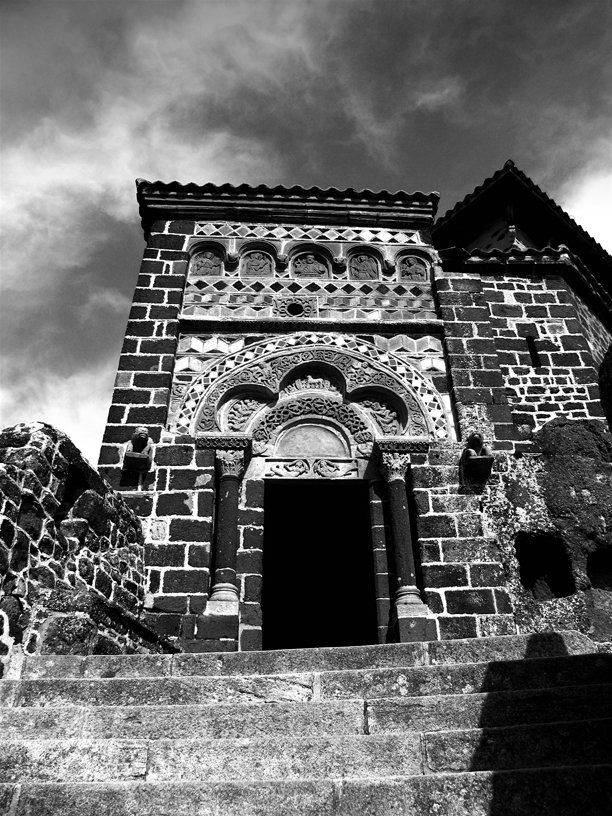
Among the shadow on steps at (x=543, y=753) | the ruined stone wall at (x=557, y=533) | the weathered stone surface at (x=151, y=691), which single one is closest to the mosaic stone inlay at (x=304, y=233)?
the ruined stone wall at (x=557, y=533)

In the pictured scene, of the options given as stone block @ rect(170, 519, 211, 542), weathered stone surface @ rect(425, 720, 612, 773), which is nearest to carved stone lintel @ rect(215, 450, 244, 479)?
stone block @ rect(170, 519, 211, 542)

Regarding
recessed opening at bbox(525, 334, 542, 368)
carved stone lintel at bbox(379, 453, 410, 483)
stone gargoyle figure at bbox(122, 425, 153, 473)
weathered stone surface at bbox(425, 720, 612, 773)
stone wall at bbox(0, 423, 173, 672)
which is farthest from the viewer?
recessed opening at bbox(525, 334, 542, 368)

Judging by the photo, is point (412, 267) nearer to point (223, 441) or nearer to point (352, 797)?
point (223, 441)

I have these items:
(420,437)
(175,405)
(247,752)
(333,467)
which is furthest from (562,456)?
(247,752)

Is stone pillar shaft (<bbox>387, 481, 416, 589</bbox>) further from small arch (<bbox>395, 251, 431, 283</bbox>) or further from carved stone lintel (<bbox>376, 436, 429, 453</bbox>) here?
small arch (<bbox>395, 251, 431, 283</bbox>)

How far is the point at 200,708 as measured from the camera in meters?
3.58

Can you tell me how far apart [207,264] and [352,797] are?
26.5 feet

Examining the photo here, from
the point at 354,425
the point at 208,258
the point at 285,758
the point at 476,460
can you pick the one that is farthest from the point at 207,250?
the point at 285,758

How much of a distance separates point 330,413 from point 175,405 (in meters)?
1.87

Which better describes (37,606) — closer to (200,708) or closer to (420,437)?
(200,708)

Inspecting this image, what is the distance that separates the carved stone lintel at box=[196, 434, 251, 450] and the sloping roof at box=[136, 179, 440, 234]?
383cm

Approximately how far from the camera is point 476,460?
7.84 metres

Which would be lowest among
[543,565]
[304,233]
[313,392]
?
[543,565]

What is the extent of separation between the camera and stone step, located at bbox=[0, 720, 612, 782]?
3100 millimetres
